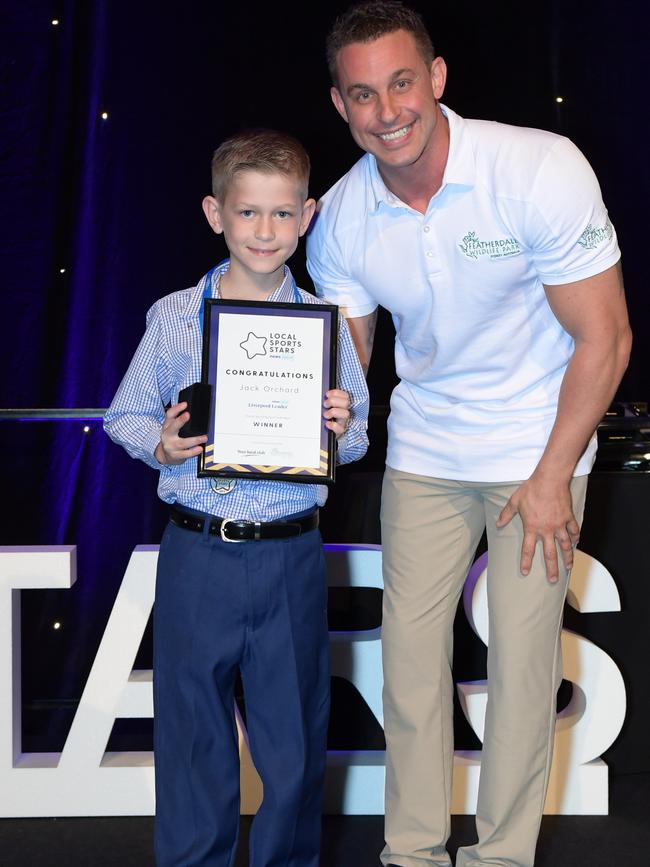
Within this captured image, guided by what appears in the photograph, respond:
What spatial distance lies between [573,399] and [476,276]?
256 millimetres

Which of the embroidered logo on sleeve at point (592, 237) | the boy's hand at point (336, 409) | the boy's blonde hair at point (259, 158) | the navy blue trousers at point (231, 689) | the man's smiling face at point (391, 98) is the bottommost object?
the navy blue trousers at point (231, 689)

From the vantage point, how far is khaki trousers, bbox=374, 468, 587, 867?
1816mm

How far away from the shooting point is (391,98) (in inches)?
69.0

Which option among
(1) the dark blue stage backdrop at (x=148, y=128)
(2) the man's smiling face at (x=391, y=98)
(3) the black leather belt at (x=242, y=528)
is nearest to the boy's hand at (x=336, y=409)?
Result: (3) the black leather belt at (x=242, y=528)

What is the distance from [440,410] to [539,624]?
0.40 meters

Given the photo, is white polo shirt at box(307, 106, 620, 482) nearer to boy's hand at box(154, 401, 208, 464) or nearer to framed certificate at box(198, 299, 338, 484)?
framed certificate at box(198, 299, 338, 484)

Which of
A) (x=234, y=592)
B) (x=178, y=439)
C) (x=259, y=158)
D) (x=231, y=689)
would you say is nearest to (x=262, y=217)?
(x=259, y=158)

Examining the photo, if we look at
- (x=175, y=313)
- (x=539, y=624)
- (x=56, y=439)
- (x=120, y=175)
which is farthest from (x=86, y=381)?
(x=539, y=624)

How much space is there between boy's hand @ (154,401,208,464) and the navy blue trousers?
0.44 ft

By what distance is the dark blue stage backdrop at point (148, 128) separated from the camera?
3510 mm

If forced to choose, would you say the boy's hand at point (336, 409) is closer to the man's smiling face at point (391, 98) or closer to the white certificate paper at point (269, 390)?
the white certificate paper at point (269, 390)

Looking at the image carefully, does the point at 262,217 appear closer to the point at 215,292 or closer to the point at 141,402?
the point at 215,292

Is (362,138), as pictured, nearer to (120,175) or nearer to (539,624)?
(539,624)

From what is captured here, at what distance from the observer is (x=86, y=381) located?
3617 mm
